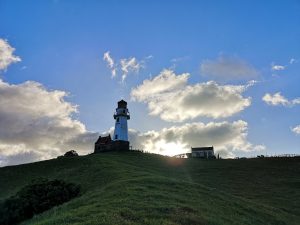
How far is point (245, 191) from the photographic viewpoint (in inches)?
2356

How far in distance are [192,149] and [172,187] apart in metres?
83.3

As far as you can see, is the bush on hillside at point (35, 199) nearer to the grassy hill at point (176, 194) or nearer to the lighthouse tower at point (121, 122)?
the grassy hill at point (176, 194)

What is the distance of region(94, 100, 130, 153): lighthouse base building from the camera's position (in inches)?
4370

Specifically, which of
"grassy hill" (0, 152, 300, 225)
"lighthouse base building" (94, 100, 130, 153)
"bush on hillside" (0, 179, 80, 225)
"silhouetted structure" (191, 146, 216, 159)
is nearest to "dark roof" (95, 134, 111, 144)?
"lighthouse base building" (94, 100, 130, 153)

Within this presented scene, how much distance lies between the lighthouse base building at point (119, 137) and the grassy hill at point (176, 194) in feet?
66.6

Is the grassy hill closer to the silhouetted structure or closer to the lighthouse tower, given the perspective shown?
the lighthouse tower

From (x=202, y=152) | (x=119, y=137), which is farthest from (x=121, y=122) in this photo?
(x=202, y=152)

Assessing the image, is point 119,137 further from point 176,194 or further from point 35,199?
point 176,194

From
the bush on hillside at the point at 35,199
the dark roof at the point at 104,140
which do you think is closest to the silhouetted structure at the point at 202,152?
the dark roof at the point at 104,140

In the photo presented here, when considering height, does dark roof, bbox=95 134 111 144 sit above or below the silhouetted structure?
above

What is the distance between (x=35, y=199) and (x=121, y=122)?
2907 inches

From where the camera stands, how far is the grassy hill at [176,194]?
27.8m

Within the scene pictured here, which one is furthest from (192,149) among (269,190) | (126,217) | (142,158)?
(126,217)

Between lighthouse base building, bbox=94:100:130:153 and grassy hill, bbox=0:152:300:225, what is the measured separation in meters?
20.3
